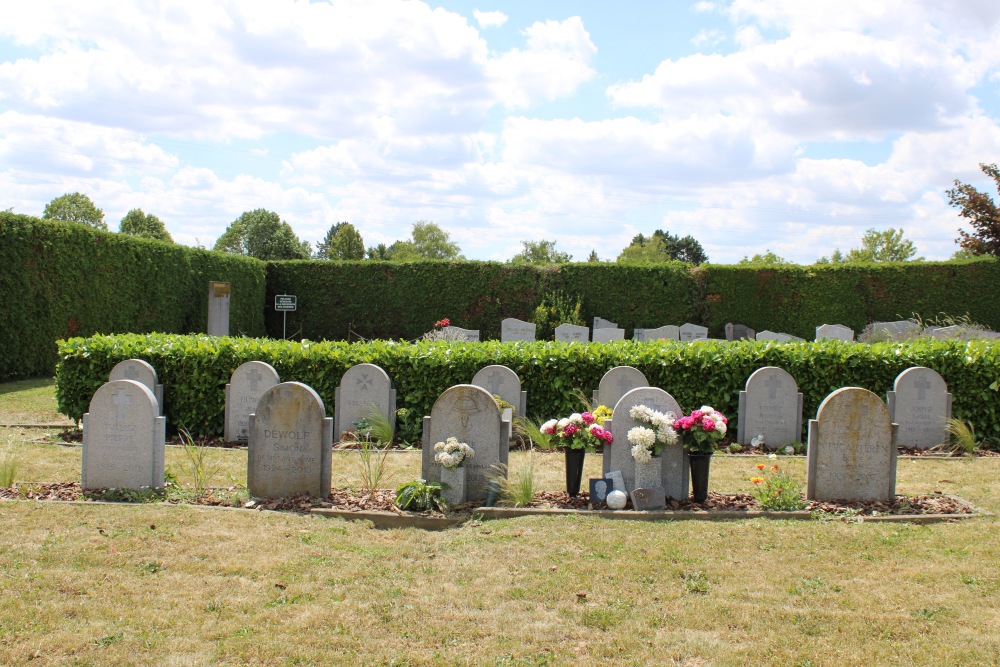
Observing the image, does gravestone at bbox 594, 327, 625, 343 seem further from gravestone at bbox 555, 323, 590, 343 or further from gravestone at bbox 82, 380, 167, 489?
gravestone at bbox 82, 380, 167, 489

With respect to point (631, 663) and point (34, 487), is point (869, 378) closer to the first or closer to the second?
point (631, 663)

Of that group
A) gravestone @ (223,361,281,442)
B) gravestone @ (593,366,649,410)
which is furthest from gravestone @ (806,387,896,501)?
gravestone @ (223,361,281,442)

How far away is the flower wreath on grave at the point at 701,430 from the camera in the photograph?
6.54 meters

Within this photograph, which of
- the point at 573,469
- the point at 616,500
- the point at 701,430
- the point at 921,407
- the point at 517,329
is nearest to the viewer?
the point at 616,500

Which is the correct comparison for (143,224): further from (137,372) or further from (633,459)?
(633,459)

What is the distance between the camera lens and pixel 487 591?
15.1 feet

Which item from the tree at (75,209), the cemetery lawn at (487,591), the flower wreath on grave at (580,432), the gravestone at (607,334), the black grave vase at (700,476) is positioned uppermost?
the tree at (75,209)

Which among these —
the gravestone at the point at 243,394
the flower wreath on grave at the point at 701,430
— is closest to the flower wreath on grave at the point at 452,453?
the flower wreath on grave at the point at 701,430

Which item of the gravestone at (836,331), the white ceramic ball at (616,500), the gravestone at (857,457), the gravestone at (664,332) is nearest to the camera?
the white ceramic ball at (616,500)

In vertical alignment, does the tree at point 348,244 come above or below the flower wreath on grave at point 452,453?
above

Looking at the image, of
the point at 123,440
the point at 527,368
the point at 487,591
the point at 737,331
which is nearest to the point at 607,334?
the point at 737,331

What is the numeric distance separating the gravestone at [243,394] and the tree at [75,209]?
4882cm

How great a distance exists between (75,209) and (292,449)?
55.0 m

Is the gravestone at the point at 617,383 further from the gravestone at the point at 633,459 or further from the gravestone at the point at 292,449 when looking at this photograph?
the gravestone at the point at 292,449
